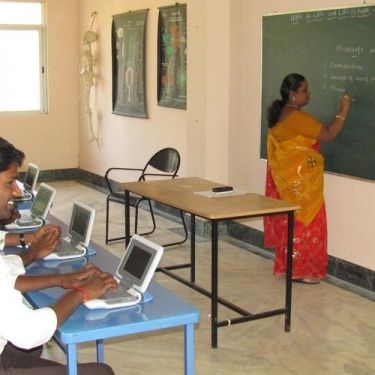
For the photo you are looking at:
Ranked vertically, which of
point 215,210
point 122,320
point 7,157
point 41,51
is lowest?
point 122,320

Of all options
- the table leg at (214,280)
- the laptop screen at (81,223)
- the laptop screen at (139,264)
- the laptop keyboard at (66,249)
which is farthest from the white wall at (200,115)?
the laptop screen at (139,264)

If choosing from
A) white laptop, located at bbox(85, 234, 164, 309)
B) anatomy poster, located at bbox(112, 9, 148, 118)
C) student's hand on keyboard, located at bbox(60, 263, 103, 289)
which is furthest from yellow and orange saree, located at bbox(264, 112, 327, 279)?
anatomy poster, located at bbox(112, 9, 148, 118)

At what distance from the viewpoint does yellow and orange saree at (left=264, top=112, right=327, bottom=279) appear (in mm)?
4539

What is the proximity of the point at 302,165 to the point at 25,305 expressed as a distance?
2.82 metres

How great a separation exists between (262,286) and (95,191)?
4009 mm

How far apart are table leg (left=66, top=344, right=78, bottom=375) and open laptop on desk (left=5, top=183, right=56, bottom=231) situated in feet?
4.61

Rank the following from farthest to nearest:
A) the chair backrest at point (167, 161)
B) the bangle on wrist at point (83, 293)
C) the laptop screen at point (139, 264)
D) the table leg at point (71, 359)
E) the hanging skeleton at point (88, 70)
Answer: the hanging skeleton at point (88, 70) → the chair backrest at point (167, 161) → the laptop screen at point (139, 264) → the bangle on wrist at point (83, 293) → the table leg at point (71, 359)

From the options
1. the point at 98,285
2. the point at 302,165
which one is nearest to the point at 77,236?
the point at 98,285

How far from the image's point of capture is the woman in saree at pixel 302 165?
4.48m

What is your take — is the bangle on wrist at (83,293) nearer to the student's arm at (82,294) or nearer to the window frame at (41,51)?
the student's arm at (82,294)

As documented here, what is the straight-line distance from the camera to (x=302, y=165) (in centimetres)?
454

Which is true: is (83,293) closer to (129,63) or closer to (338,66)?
(338,66)

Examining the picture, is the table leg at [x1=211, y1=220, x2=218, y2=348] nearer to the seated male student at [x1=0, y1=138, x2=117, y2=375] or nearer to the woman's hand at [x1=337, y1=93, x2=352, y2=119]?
the seated male student at [x1=0, y1=138, x2=117, y2=375]

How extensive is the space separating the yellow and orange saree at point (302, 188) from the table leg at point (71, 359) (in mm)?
2786
